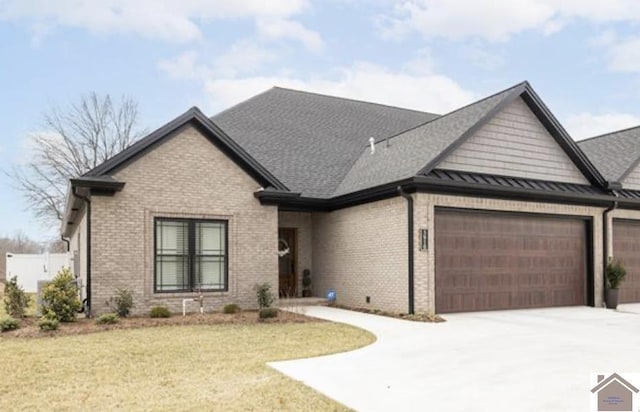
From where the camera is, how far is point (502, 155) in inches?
606

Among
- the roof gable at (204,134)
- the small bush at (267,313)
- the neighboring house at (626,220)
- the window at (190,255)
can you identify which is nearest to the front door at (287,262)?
the roof gable at (204,134)

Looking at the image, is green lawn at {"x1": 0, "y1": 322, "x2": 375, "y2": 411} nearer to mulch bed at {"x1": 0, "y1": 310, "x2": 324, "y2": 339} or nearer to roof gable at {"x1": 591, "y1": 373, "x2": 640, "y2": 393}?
mulch bed at {"x1": 0, "y1": 310, "x2": 324, "y2": 339}

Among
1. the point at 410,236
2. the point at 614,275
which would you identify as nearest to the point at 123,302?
the point at 410,236

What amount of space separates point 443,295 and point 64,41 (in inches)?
753

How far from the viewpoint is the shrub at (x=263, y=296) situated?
48.0ft

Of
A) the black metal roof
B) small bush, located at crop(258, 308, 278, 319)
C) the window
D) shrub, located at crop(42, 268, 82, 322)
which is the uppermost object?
the black metal roof

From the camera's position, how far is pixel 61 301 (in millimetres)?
11914

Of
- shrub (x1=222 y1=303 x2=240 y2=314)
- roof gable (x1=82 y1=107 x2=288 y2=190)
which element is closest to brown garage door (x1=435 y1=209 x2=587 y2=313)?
roof gable (x1=82 y1=107 x2=288 y2=190)

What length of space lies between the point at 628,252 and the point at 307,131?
39.2 feet

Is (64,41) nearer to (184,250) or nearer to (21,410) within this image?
(184,250)

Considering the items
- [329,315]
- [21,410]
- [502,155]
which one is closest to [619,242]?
[502,155]

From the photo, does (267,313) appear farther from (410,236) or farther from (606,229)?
(606,229)

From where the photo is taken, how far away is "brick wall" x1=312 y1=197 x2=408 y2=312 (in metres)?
14.2

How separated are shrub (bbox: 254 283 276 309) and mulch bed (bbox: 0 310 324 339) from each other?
44 cm
